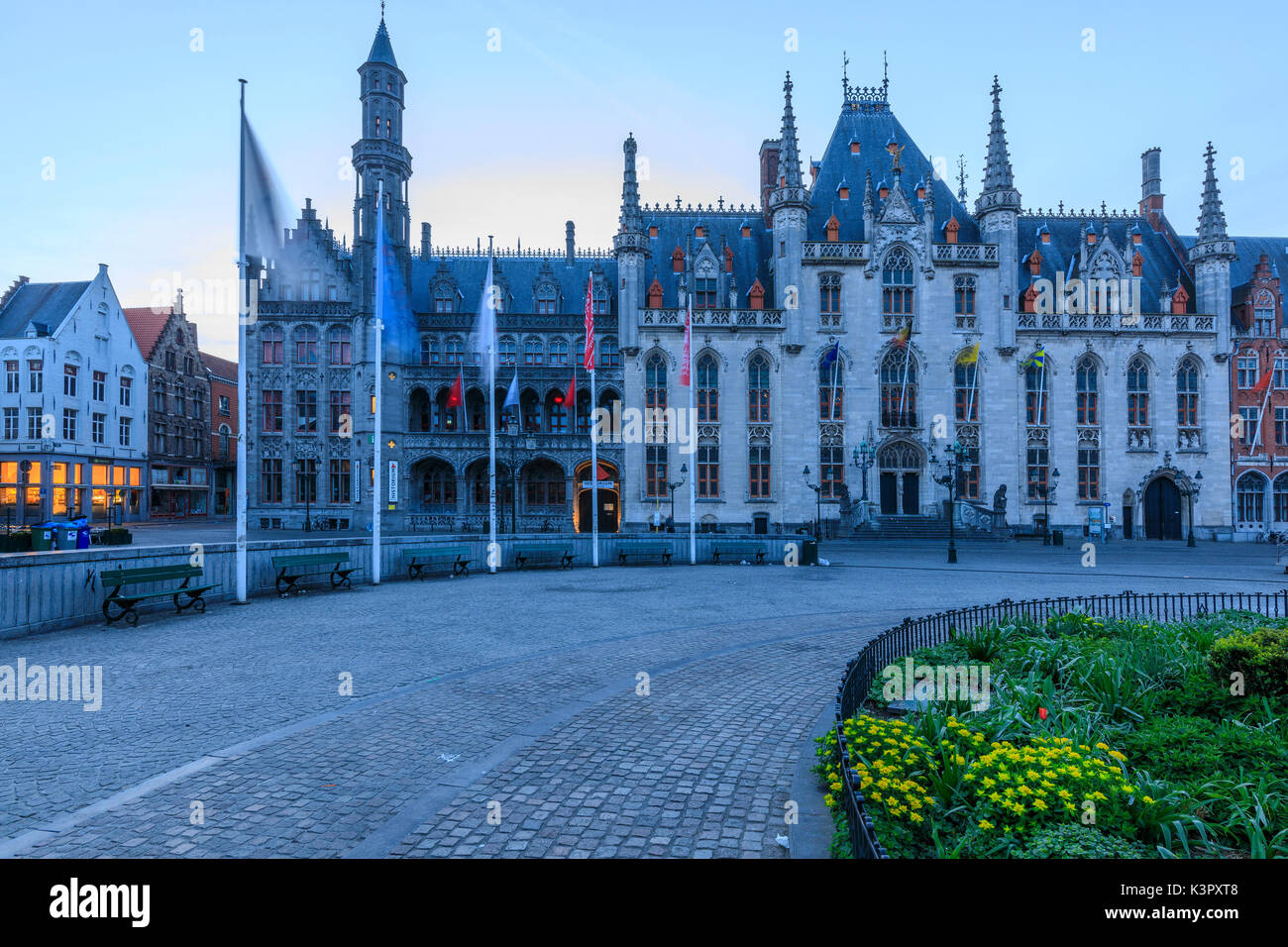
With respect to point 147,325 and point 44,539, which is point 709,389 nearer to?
point 44,539

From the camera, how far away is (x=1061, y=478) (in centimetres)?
4191

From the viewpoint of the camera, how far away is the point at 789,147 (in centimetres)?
4041

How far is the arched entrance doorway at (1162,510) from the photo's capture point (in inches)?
1676

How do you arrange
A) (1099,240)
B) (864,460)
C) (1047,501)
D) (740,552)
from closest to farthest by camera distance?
(740,552) → (864,460) → (1047,501) → (1099,240)

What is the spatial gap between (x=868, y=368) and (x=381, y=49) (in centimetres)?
3751

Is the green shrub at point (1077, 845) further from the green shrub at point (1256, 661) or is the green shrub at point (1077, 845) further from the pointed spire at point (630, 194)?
the pointed spire at point (630, 194)

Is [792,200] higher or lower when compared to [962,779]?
higher

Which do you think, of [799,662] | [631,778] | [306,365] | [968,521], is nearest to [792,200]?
[968,521]

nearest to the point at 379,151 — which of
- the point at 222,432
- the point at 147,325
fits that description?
the point at 147,325

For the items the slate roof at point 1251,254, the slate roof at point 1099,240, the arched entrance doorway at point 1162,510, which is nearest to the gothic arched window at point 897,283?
the slate roof at point 1099,240

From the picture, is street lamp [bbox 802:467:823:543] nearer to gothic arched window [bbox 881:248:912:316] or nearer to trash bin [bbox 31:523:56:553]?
gothic arched window [bbox 881:248:912:316]
